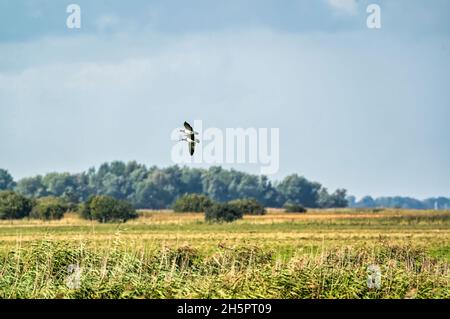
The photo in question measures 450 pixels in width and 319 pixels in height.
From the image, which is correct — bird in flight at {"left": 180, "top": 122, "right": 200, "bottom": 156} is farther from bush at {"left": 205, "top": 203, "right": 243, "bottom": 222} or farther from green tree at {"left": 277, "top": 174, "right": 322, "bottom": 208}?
green tree at {"left": 277, "top": 174, "right": 322, "bottom": 208}

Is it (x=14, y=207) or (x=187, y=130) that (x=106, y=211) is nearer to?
(x=14, y=207)

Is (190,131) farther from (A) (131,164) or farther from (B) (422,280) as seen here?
(A) (131,164)

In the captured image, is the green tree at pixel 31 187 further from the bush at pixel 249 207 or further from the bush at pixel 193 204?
the bush at pixel 249 207

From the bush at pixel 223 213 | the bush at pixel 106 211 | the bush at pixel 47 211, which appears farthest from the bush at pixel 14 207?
the bush at pixel 223 213

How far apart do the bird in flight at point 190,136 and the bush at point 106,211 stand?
6281 cm

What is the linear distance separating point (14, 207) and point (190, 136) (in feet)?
220

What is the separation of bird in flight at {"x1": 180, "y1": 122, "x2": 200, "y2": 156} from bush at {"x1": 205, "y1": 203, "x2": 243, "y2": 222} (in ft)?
206

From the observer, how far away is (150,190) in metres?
147

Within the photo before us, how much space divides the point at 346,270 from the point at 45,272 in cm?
699

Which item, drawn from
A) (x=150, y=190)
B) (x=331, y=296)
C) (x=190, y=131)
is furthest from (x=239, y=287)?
(x=150, y=190)

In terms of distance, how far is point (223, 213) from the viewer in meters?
88.1

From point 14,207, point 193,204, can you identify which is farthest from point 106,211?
point 193,204
